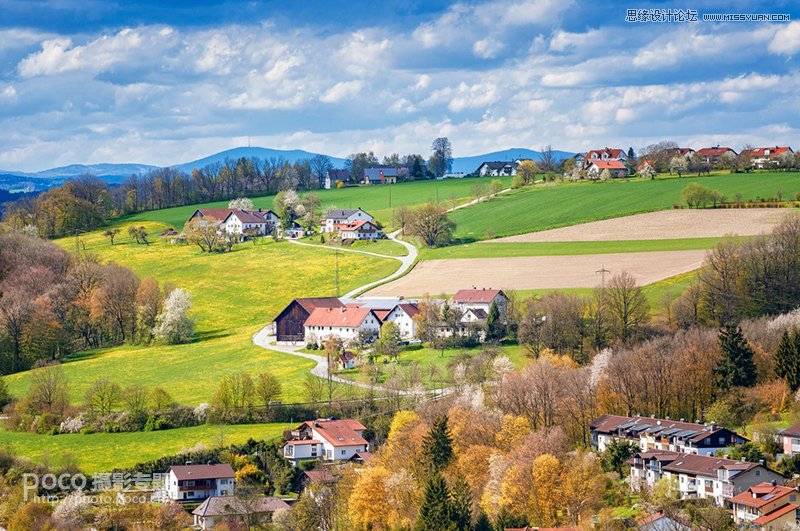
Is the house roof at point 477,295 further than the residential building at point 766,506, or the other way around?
the house roof at point 477,295

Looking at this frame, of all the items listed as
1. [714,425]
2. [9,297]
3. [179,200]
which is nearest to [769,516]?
[714,425]

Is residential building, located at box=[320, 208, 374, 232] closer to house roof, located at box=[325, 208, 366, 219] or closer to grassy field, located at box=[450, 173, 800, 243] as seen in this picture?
house roof, located at box=[325, 208, 366, 219]

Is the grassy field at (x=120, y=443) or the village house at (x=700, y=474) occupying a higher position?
the village house at (x=700, y=474)

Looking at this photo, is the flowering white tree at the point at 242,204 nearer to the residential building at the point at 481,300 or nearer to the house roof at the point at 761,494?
the residential building at the point at 481,300

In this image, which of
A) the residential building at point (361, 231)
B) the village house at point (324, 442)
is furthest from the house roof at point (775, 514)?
the residential building at point (361, 231)

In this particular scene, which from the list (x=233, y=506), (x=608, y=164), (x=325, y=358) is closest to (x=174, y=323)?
(x=325, y=358)

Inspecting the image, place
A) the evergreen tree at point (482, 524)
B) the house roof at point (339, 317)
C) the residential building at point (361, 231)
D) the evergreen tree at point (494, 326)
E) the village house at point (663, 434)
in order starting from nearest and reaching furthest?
the evergreen tree at point (482, 524) < the village house at point (663, 434) < the evergreen tree at point (494, 326) < the house roof at point (339, 317) < the residential building at point (361, 231)
